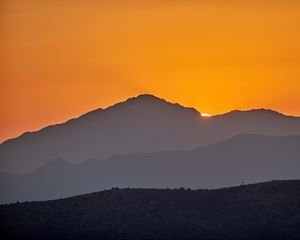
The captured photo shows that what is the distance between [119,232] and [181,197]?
11.2m

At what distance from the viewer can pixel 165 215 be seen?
84188mm

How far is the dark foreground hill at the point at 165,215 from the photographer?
7975 centimetres

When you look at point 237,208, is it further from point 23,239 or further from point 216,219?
point 23,239

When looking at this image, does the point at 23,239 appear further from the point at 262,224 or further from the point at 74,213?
the point at 262,224

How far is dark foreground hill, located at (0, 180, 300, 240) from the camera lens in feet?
262

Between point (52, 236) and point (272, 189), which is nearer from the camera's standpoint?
point (52, 236)

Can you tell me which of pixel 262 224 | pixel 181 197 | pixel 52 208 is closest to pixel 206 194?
pixel 181 197

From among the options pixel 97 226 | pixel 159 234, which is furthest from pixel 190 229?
pixel 97 226

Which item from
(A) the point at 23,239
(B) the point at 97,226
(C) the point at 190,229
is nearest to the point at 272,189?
(C) the point at 190,229

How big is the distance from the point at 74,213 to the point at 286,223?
19.5 m

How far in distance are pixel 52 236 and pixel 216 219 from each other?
15012 millimetres

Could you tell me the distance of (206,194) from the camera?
296 feet

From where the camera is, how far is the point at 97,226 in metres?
81.9

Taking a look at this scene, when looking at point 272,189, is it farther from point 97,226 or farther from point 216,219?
point 97,226
